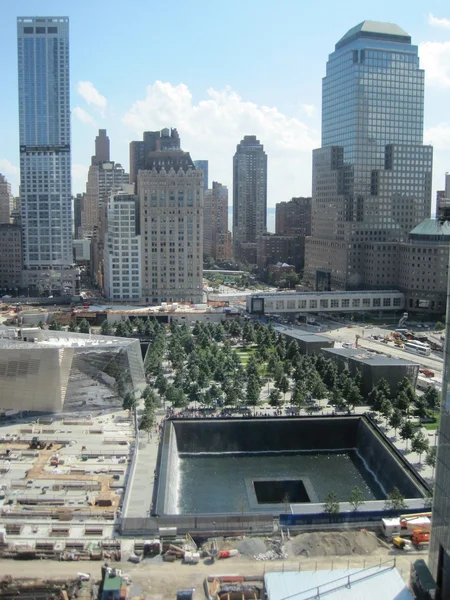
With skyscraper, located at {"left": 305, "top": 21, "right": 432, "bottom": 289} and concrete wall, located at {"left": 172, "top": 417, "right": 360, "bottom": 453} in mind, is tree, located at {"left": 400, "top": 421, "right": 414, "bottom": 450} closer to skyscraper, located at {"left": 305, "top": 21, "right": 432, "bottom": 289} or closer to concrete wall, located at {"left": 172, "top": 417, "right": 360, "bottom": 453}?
concrete wall, located at {"left": 172, "top": 417, "right": 360, "bottom": 453}

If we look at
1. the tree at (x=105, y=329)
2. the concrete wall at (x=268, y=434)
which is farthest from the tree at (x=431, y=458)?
the tree at (x=105, y=329)

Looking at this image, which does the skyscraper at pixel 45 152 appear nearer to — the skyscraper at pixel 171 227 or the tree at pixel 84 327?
the skyscraper at pixel 171 227

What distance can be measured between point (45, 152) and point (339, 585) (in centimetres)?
12292

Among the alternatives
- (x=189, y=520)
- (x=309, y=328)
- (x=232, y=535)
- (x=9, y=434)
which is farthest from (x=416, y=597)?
(x=309, y=328)

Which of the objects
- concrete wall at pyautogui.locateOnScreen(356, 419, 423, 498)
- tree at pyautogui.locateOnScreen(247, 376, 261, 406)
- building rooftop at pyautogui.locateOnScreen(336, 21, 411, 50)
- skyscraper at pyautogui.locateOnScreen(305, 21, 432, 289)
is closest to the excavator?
concrete wall at pyautogui.locateOnScreen(356, 419, 423, 498)

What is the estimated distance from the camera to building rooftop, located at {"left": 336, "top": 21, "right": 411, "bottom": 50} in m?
127

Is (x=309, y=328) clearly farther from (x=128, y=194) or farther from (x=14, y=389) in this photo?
(x=14, y=389)

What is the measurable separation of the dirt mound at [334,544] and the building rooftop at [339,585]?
16.2 ft

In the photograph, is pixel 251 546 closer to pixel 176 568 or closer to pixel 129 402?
pixel 176 568

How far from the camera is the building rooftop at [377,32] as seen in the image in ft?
418

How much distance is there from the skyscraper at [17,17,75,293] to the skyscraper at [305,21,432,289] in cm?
5096

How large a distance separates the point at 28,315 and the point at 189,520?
233 ft

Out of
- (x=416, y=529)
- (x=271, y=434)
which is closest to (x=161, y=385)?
(x=271, y=434)

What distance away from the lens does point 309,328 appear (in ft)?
349
